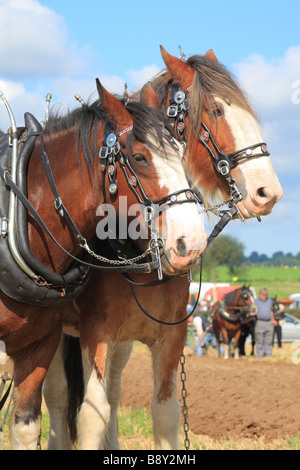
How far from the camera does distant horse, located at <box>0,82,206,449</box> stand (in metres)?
3.18

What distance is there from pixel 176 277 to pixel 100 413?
3.13ft

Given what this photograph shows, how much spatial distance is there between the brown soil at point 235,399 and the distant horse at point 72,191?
345 centimetres

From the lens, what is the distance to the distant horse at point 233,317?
15719 millimetres

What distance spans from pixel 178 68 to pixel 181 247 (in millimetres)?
1638

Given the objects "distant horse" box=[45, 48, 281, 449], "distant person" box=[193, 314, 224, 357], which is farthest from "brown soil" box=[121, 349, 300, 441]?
"distant person" box=[193, 314, 224, 357]

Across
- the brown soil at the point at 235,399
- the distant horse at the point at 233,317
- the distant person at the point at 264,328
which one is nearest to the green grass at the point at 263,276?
the distant horse at the point at 233,317

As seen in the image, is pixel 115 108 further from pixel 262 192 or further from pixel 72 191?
pixel 262 192

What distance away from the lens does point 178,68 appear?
161 inches

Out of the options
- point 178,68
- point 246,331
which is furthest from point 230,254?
point 178,68

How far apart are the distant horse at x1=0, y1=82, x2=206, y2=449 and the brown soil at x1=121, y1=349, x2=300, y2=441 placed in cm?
345

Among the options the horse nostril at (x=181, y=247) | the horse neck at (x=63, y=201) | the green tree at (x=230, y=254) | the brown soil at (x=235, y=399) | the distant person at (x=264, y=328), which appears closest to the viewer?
the horse nostril at (x=181, y=247)
